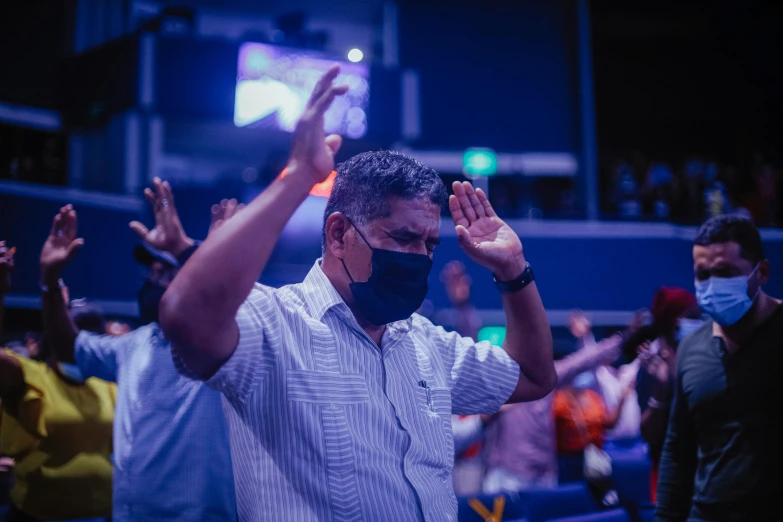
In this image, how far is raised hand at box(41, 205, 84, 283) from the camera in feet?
8.12

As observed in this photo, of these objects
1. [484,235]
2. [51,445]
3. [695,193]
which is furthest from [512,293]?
[695,193]

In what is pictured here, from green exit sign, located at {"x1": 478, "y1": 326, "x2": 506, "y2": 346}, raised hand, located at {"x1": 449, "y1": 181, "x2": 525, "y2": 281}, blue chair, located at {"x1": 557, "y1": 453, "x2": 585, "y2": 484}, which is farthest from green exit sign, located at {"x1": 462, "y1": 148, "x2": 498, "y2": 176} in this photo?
raised hand, located at {"x1": 449, "y1": 181, "x2": 525, "y2": 281}

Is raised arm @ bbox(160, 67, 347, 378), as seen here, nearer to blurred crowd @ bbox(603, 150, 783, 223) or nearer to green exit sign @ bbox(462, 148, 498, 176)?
blurred crowd @ bbox(603, 150, 783, 223)

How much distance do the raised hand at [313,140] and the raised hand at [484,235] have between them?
1.64ft

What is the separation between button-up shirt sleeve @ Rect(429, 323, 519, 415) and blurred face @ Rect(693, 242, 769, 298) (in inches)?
46.9

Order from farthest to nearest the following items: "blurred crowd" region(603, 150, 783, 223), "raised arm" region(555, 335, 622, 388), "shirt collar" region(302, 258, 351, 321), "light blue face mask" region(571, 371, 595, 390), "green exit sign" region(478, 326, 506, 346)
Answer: "green exit sign" region(478, 326, 506, 346) → "blurred crowd" region(603, 150, 783, 223) → "light blue face mask" region(571, 371, 595, 390) → "raised arm" region(555, 335, 622, 388) → "shirt collar" region(302, 258, 351, 321)

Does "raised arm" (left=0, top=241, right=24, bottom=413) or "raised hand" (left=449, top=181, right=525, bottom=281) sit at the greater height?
"raised hand" (left=449, top=181, right=525, bottom=281)

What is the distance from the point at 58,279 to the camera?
2.57 metres

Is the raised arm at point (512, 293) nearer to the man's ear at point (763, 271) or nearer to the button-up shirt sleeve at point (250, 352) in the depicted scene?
the button-up shirt sleeve at point (250, 352)

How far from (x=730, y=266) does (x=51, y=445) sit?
2.80 meters

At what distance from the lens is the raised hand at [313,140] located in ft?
3.95

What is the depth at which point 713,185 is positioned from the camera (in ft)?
27.5

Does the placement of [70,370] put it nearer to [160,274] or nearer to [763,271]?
[160,274]

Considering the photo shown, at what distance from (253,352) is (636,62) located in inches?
476
